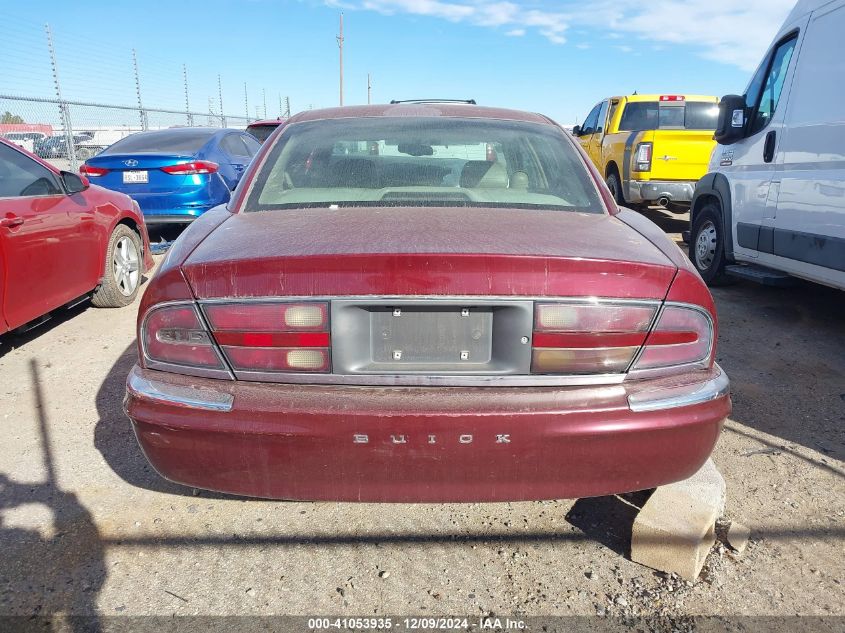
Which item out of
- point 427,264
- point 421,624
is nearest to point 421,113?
point 427,264

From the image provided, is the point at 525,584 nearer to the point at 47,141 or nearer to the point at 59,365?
the point at 59,365

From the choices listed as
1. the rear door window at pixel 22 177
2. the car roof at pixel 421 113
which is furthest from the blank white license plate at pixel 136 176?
the car roof at pixel 421 113

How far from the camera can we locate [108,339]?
4.56 metres

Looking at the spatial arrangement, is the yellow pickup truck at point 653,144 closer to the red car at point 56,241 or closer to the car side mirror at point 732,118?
the car side mirror at point 732,118

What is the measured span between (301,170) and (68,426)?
6.11 feet

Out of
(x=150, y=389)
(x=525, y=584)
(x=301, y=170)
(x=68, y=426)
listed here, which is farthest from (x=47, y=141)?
(x=525, y=584)

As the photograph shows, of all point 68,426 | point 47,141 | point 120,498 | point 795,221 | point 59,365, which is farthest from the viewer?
point 47,141

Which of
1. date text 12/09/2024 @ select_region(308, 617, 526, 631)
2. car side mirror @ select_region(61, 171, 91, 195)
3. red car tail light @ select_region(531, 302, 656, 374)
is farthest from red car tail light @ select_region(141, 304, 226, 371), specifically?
car side mirror @ select_region(61, 171, 91, 195)

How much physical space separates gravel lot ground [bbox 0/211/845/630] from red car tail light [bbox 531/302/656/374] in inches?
31.5

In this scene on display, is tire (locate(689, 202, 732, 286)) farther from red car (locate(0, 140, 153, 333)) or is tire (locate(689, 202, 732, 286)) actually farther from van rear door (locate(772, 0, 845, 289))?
red car (locate(0, 140, 153, 333))

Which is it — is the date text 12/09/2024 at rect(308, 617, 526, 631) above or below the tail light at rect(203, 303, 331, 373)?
below

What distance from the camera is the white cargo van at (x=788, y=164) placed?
4016 millimetres

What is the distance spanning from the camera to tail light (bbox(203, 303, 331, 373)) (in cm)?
180

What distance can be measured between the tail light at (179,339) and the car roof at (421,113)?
153 centimetres
